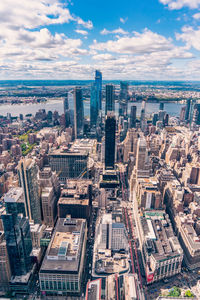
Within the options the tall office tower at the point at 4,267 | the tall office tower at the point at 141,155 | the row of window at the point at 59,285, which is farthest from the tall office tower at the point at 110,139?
the row of window at the point at 59,285

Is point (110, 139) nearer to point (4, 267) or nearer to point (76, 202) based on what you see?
point (76, 202)

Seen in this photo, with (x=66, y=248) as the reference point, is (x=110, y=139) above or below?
above

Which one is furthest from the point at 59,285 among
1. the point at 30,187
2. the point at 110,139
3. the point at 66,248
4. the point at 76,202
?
the point at 110,139

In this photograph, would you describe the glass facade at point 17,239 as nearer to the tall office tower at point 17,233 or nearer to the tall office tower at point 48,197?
the tall office tower at point 17,233

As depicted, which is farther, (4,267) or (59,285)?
(4,267)

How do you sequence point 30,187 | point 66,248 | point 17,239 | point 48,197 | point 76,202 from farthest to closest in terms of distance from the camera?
point 48,197
point 76,202
point 30,187
point 66,248
point 17,239

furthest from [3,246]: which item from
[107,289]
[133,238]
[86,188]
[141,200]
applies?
[141,200]
